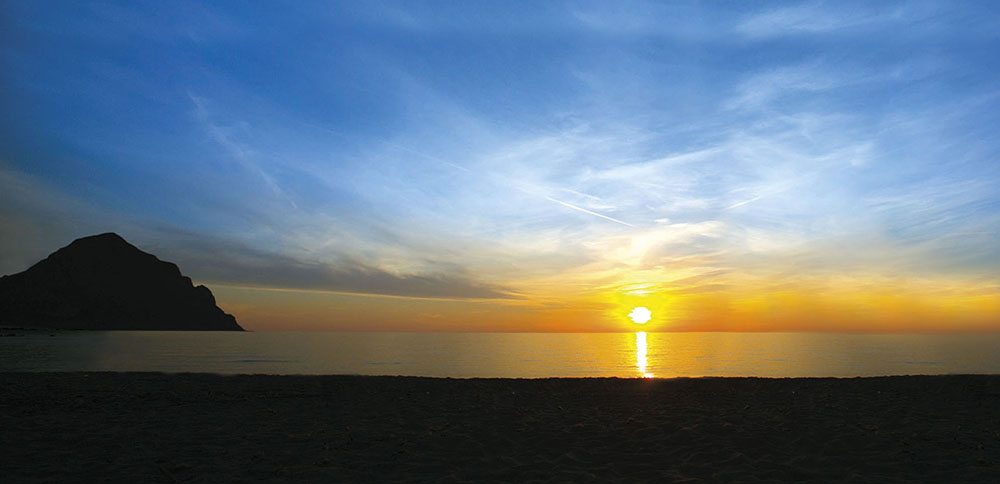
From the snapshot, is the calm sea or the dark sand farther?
the calm sea

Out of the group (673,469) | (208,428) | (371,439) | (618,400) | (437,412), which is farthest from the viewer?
(618,400)

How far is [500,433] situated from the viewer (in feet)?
39.6

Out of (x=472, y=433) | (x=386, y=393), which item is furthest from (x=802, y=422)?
(x=386, y=393)

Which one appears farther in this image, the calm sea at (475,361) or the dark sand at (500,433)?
the calm sea at (475,361)

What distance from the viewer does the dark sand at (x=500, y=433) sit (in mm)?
9031

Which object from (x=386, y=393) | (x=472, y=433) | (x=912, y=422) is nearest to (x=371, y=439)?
(x=472, y=433)

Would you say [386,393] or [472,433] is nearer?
[472,433]

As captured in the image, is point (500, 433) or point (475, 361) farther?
point (475, 361)

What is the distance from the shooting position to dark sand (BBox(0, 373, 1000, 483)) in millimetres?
9031

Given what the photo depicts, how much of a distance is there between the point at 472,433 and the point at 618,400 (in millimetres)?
6585

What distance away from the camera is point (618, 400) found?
16.9 meters

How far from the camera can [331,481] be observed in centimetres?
853

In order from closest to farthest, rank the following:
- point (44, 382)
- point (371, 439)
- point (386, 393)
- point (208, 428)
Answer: point (371, 439) < point (208, 428) < point (386, 393) < point (44, 382)

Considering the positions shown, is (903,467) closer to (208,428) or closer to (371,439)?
(371,439)
